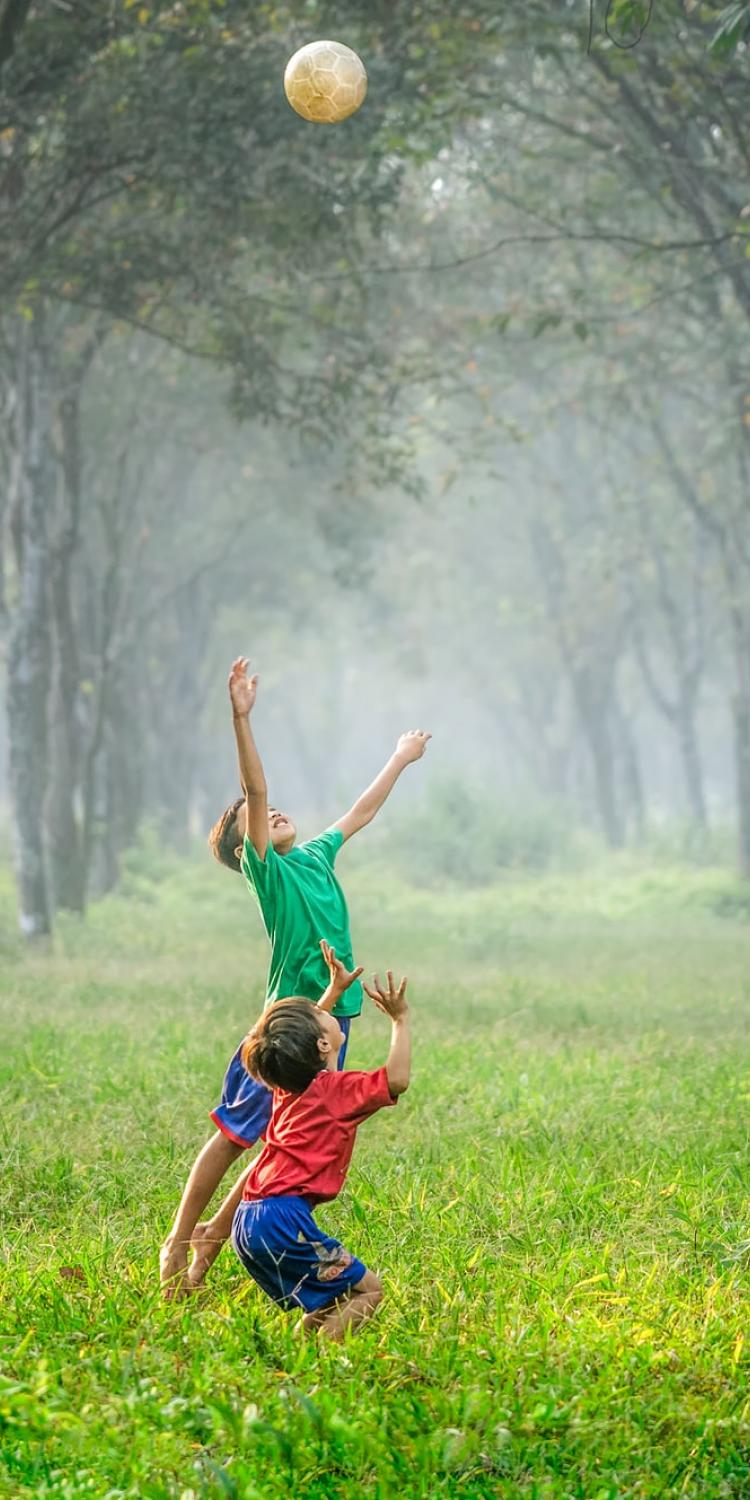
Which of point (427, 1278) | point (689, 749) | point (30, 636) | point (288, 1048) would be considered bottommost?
point (427, 1278)

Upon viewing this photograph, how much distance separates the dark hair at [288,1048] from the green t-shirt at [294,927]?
2.39ft

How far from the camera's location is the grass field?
3689 mm

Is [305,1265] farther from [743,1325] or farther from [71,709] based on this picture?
[71,709]

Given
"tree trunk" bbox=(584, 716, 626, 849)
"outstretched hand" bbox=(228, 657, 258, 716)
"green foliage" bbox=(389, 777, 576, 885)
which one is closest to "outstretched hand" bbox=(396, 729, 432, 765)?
"outstretched hand" bbox=(228, 657, 258, 716)

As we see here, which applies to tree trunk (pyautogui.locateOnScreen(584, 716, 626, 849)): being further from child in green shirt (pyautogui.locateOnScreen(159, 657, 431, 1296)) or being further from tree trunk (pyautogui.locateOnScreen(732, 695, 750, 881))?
child in green shirt (pyautogui.locateOnScreen(159, 657, 431, 1296))

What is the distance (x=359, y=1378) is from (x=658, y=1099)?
387 cm

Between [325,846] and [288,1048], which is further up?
[325,846]

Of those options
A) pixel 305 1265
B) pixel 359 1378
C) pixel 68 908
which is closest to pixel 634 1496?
pixel 359 1378

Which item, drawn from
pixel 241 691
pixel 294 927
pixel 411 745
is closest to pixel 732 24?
pixel 411 745

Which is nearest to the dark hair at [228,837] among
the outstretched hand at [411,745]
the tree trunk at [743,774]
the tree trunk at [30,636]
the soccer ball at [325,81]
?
the outstretched hand at [411,745]

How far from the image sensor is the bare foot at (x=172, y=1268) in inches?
188

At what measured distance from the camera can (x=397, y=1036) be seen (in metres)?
4.54

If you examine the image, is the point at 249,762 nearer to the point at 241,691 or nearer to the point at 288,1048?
the point at 241,691

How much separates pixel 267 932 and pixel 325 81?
399cm
